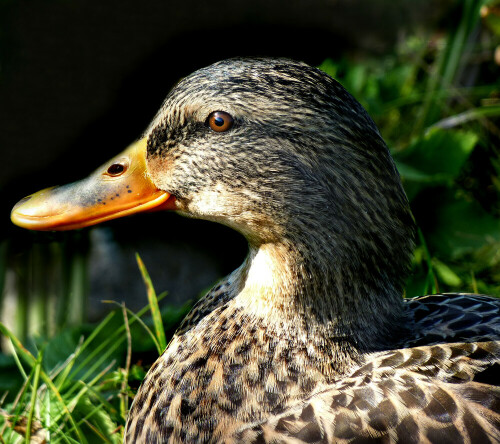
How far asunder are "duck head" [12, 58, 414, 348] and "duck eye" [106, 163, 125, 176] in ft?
0.26

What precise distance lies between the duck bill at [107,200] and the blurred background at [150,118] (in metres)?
0.68

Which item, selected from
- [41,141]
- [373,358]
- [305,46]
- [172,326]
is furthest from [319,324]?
[305,46]

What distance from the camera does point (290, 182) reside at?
157 centimetres

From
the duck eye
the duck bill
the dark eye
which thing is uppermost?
the dark eye

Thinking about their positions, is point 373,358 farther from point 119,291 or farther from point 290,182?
point 119,291

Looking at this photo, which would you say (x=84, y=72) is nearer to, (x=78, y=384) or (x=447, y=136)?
(x=78, y=384)

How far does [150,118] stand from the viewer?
2.75 m

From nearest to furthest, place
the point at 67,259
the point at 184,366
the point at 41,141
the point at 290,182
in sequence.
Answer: the point at 290,182
the point at 184,366
the point at 41,141
the point at 67,259

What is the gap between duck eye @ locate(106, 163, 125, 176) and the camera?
171 cm

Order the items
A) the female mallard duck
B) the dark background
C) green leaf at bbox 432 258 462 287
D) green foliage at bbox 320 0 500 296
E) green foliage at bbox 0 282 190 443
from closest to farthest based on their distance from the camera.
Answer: the female mallard duck < green foliage at bbox 0 282 190 443 < green leaf at bbox 432 258 462 287 < green foliage at bbox 320 0 500 296 < the dark background

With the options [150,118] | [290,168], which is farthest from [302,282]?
[150,118]

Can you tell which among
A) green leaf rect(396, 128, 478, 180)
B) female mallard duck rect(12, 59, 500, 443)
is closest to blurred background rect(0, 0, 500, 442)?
green leaf rect(396, 128, 478, 180)

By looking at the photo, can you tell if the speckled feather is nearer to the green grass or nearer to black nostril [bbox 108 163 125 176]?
black nostril [bbox 108 163 125 176]

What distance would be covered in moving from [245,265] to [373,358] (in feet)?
1.31
